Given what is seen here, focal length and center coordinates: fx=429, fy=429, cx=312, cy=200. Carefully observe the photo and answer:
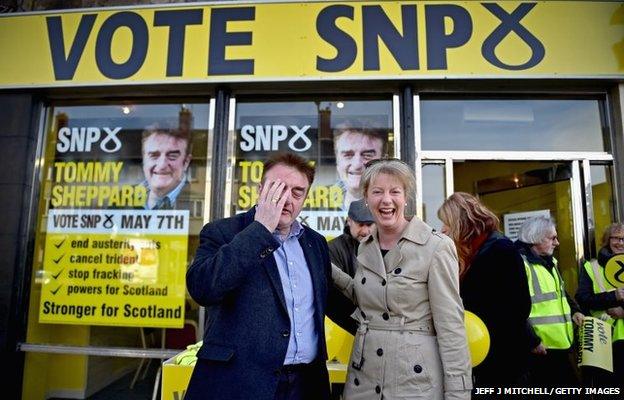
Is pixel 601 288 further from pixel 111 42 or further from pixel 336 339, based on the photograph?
pixel 111 42

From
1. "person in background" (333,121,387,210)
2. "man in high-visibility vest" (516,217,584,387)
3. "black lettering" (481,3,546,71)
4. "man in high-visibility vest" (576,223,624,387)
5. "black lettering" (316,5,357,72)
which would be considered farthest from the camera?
"person in background" (333,121,387,210)

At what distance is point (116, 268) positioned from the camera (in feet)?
14.0

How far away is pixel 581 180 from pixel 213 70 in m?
3.81

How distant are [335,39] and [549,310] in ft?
10.0

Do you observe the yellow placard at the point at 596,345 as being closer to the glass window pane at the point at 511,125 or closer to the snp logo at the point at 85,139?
the glass window pane at the point at 511,125

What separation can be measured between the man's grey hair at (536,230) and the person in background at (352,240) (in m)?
1.31

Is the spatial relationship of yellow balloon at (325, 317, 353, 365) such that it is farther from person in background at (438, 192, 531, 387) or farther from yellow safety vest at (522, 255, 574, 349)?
yellow safety vest at (522, 255, 574, 349)

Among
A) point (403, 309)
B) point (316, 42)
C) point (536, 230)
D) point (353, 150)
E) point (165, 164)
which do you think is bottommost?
point (403, 309)

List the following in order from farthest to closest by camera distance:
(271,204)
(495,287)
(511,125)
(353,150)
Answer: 1. (511,125)
2. (353,150)
3. (495,287)
4. (271,204)

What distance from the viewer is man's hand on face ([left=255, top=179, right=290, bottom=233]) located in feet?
5.16

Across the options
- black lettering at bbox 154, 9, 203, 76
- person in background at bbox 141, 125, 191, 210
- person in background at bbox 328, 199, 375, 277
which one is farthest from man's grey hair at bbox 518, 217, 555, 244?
black lettering at bbox 154, 9, 203, 76

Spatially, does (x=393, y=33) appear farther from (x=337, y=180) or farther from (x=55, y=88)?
(x=55, y=88)

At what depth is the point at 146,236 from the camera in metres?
4.32

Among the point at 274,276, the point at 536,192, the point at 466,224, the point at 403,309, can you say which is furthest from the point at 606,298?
the point at 274,276
